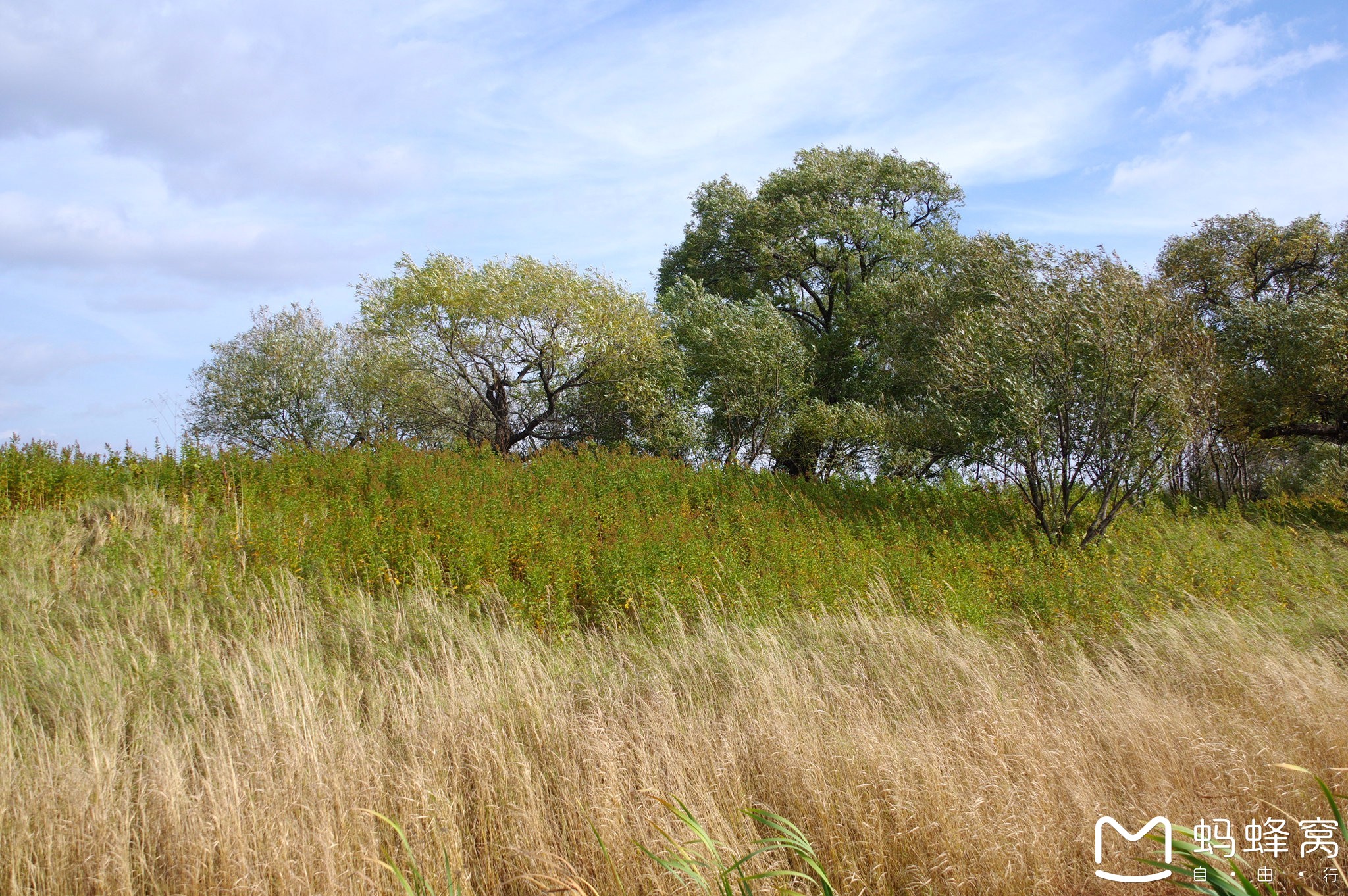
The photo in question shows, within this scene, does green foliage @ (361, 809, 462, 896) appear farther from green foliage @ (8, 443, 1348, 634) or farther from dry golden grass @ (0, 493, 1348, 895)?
green foliage @ (8, 443, 1348, 634)

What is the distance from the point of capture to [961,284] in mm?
15617

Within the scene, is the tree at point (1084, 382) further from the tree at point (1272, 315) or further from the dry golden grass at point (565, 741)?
the dry golden grass at point (565, 741)

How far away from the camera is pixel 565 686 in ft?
18.3

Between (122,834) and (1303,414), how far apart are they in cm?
2086

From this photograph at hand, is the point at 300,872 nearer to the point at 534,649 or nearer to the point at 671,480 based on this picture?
the point at 534,649

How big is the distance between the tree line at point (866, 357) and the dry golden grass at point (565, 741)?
613 cm

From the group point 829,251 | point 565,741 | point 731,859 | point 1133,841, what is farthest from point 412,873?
point 829,251

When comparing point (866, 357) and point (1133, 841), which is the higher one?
point (866, 357)

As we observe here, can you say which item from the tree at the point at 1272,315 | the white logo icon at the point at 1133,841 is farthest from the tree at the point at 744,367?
the white logo icon at the point at 1133,841

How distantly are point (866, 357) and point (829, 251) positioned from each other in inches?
147

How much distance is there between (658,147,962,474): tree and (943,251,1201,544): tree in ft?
19.4

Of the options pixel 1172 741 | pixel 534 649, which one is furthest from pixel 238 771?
pixel 1172 741

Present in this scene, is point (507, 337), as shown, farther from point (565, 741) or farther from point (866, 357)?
point (565, 741)

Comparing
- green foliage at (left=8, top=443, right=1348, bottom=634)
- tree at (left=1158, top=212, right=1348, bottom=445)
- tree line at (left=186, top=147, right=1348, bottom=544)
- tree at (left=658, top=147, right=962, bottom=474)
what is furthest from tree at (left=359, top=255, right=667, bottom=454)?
tree at (left=1158, top=212, right=1348, bottom=445)
